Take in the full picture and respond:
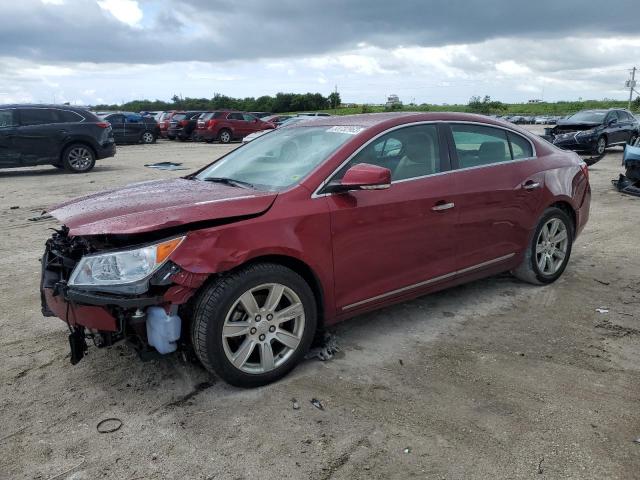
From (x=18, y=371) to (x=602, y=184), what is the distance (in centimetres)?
1165

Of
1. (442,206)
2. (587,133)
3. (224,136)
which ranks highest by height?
(442,206)

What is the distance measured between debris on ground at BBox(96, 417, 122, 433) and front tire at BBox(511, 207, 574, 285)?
362cm

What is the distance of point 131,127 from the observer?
2483 centimetres

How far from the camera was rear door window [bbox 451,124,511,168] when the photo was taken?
4.29m

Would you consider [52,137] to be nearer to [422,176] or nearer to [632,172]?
[422,176]

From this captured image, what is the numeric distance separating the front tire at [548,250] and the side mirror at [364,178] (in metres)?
2.15

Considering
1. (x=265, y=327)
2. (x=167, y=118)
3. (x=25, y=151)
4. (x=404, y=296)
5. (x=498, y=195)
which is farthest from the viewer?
(x=167, y=118)

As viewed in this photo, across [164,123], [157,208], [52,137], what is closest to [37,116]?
[52,137]

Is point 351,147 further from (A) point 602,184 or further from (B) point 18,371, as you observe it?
(A) point 602,184

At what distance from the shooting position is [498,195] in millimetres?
4418

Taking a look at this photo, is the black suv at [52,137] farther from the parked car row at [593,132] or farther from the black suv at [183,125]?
the parked car row at [593,132]

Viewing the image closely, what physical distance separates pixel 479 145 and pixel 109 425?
3405 millimetres

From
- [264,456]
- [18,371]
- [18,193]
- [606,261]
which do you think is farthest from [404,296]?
[18,193]

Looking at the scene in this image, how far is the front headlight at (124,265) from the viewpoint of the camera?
2924 millimetres
